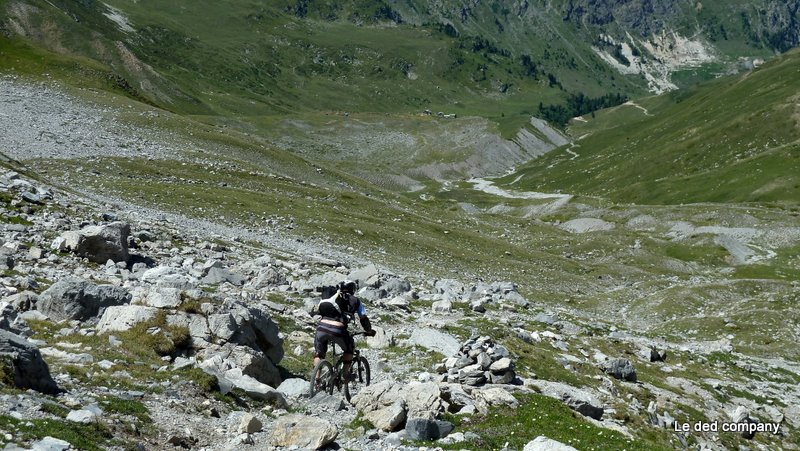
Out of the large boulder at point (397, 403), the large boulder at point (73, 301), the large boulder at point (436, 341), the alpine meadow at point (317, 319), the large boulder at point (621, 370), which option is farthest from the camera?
the large boulder at point (621, 370)

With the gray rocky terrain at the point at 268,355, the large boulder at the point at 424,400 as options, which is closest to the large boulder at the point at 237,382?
the gray rocky terrain at the point at 268,355

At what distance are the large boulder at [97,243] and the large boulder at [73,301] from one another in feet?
33.1

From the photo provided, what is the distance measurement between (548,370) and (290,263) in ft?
67.8

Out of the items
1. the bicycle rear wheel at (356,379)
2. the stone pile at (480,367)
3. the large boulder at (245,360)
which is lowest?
the stone pile at (480,367)

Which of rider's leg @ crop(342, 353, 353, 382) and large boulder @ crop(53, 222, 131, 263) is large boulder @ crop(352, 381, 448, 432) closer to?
rider's leg @ crop(342, 353, 353, 382)

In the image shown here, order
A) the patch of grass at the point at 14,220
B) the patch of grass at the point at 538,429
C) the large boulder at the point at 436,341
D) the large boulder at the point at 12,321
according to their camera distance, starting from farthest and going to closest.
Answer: the patch of grass at the point at 14,220
the large boulder at the point at 436,341
the patch of grass at the point at 538,429
the large boulder at the point at 12,321

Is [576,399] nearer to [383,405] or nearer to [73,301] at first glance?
[383,405]

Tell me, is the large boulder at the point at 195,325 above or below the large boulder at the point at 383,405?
above

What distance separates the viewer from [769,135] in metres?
191

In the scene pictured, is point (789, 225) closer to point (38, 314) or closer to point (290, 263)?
point (290, 263)

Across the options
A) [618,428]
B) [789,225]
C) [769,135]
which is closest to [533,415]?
[618,428]

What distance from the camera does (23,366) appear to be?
1350cm

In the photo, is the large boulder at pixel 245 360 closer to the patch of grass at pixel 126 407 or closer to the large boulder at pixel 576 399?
the patch of grass at pixel 126 407

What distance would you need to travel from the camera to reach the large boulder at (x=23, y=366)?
13266mm
